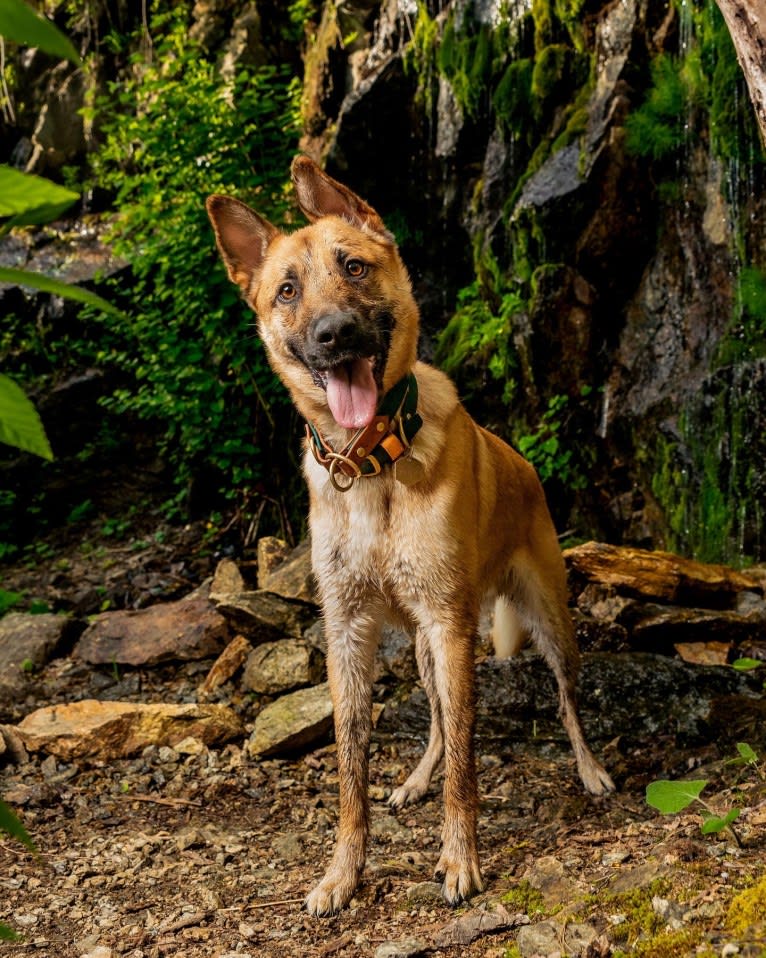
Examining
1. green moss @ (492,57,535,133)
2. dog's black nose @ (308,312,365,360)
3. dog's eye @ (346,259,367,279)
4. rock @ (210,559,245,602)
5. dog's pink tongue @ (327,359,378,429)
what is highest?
green moss @ (492,57,535,133)

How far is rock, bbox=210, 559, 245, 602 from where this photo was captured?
7152 mm

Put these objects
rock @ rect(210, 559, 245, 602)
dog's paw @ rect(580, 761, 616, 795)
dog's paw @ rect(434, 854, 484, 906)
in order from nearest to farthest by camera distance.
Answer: dog's paw @ rect(434, 854, 484, 906), dog's paw @ rect(580, 761, 616, 795), rock @ rect(210, 559, 245, 602)

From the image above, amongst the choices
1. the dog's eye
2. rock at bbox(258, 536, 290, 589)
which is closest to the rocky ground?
rock at bbox(258, 536, 290, 589)

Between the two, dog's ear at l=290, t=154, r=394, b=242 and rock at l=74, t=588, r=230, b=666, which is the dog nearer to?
dog's ear at l=290, t=154, r=394, b=242

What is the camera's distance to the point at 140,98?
7895 mm

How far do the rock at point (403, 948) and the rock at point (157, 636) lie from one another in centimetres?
370

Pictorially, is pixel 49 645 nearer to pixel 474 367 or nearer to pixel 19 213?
pixel 474 367

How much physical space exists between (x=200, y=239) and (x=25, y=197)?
7256 millimetres

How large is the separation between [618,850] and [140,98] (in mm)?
7216

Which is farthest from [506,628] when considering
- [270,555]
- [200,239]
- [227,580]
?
[200,239]

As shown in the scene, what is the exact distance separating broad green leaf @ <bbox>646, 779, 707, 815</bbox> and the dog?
0.84m

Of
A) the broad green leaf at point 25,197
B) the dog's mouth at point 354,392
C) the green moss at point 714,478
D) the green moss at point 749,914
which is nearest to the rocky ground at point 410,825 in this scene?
the green moss at point 749,914

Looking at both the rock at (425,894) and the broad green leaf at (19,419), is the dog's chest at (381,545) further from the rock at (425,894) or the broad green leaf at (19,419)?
the broad green leaf at (19,419)

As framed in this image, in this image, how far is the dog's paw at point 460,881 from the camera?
2988 millimetres
